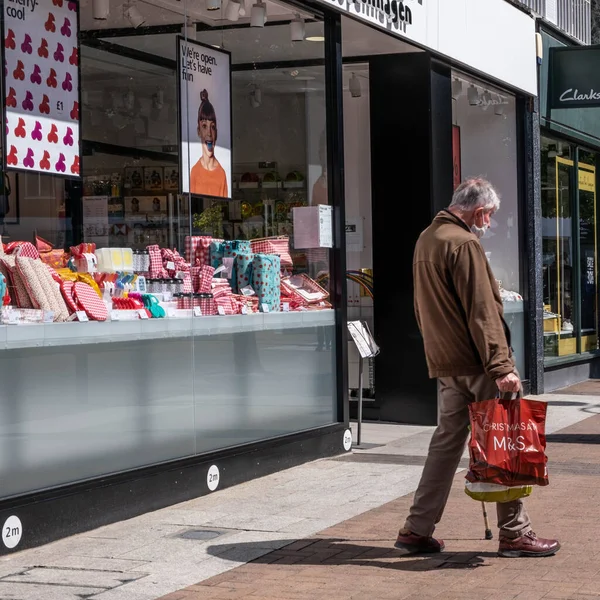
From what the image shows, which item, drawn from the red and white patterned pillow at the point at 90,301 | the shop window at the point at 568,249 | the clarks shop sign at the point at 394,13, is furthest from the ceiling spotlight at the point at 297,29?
the shop window at the point at 568,249

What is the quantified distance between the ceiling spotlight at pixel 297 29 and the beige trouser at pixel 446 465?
14.8 feet

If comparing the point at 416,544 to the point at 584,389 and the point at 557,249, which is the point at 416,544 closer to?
the point at 584,389

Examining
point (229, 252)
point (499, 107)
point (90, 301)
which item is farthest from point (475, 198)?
point (499, 107)

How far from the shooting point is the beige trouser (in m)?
6.50

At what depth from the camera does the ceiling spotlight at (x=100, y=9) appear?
26.3ft

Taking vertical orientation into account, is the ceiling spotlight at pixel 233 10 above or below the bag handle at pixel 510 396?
above

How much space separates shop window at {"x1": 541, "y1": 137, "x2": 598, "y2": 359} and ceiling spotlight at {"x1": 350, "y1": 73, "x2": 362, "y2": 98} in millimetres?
4292

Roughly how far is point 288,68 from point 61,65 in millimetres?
2908

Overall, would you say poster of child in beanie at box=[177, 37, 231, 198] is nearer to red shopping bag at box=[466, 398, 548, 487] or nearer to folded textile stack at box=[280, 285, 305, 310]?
folded textile stack at box=[280, 285, 305, 310]

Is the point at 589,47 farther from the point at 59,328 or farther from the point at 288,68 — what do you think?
the point at 59,328

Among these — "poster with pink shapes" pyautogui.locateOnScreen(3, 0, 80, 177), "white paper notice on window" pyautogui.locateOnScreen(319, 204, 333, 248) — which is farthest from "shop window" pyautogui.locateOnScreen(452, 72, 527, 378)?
"poster with pink shapes" pyautogui.locateOnScreen(3, 0, 80, 177)

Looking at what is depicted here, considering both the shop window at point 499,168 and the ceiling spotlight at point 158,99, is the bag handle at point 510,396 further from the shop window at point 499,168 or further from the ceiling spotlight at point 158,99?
the shop window at point 499,168

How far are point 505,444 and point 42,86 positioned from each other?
3.53 m

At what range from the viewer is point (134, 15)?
843 cm
